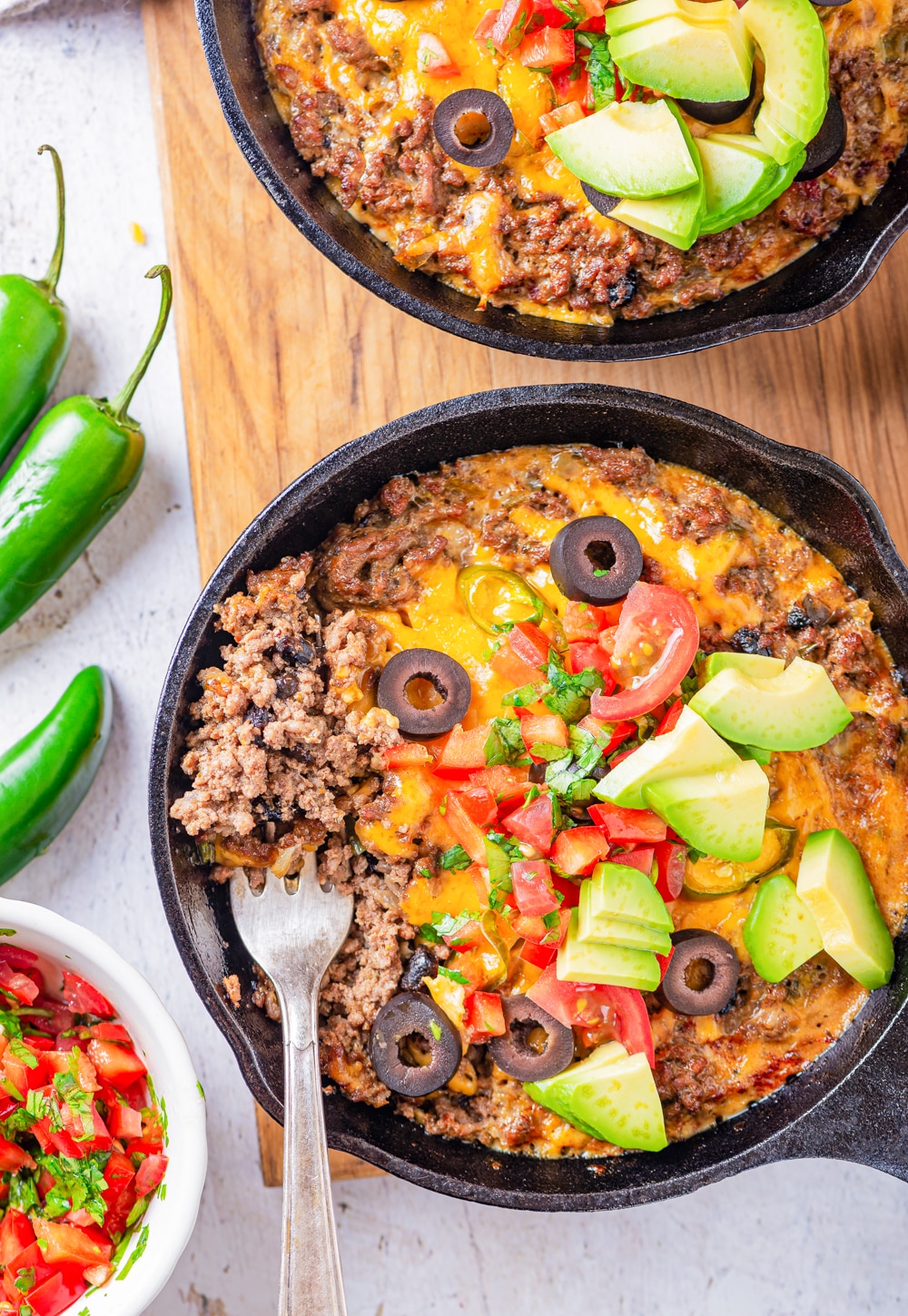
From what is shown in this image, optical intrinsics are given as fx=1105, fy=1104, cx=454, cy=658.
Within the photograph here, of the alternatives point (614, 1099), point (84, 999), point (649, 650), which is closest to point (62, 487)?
point (84, 999)

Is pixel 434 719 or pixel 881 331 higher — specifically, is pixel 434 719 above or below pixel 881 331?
below

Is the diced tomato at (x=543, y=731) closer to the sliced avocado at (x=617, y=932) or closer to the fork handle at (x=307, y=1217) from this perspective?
the sliced avocado at (x=617, y=932)

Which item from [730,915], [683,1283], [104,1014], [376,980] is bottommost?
[683,1283]

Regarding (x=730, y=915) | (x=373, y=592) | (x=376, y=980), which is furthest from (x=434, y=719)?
(x=730, y=915)

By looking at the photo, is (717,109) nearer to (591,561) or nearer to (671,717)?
(591,561)

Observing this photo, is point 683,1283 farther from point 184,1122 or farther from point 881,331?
point 881,331

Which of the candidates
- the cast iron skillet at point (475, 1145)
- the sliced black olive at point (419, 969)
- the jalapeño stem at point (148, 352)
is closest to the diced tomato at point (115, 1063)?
the cast iron skillet at point (475, 1145)
